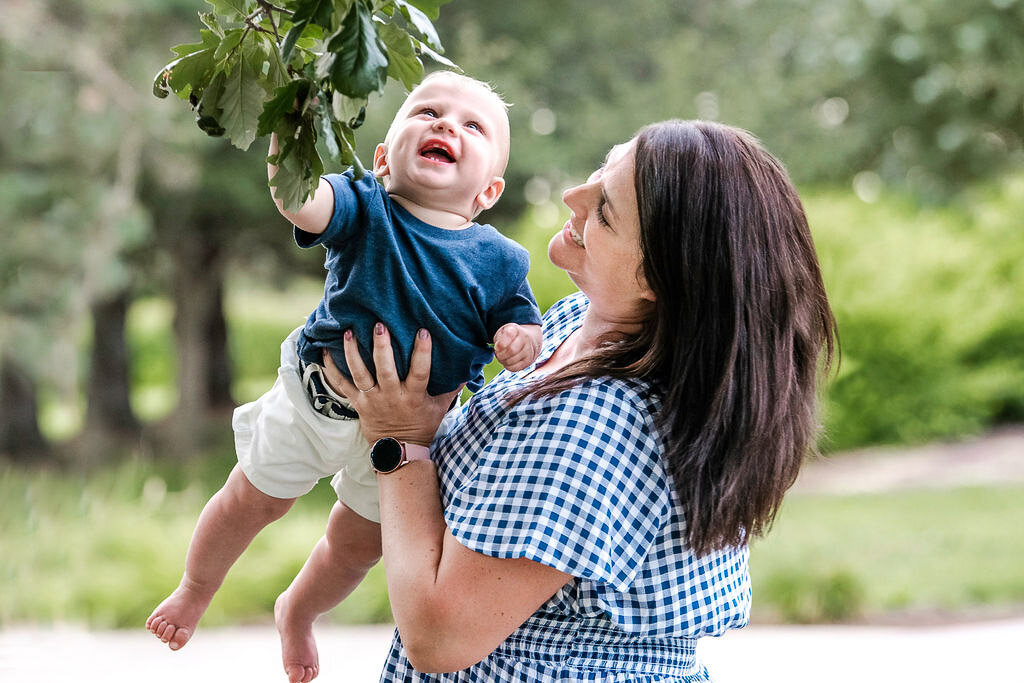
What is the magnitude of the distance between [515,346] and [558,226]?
4.81 meters

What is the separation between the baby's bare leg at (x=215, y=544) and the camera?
6.49ft

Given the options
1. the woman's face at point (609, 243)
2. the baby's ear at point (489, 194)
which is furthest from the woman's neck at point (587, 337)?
the baby's ear at point (489, 194)

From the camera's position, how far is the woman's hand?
5.70 feet

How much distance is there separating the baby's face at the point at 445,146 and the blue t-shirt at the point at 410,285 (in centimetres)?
4

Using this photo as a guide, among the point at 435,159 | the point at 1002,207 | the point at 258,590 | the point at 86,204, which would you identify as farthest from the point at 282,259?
the point at 435,159

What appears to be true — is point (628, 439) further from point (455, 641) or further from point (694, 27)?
point (694, 27)

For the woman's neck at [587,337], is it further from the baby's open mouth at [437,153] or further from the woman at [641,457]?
the baby's open mouth at [437,153]

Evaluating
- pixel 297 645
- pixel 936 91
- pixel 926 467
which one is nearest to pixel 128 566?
pixel 297 645

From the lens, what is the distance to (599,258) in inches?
66.4

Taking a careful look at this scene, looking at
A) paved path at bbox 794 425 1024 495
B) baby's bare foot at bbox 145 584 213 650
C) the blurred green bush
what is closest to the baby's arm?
baby's bare foot at bbox 145 584 213 650

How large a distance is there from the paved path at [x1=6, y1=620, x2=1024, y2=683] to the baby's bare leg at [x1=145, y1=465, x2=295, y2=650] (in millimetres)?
2460

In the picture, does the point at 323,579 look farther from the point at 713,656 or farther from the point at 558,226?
the point at 558,226

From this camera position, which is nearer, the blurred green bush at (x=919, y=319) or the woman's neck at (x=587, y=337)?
the woman's neck at (x=587, y=337)

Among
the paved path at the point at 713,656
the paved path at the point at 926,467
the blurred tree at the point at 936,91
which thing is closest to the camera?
the paved path at the point at 713,656
